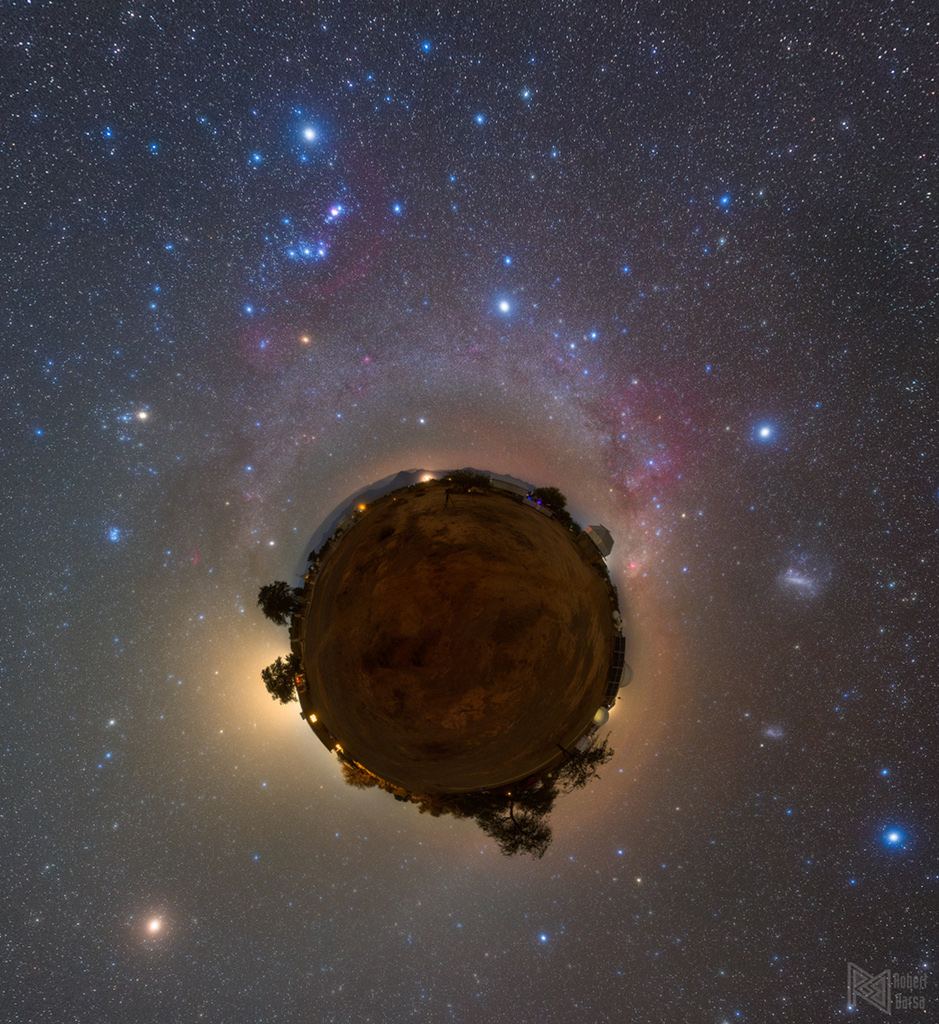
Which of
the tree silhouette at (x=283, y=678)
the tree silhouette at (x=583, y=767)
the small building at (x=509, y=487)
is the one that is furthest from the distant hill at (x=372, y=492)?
the tree silhouette at (x=583, y=767)

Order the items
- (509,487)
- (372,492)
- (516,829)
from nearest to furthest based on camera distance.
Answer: (516,829)
(509,487)
(372,492)

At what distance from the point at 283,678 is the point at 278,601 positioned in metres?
1.97

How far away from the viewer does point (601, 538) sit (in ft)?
39.6

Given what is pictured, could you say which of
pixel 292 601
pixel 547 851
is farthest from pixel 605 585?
pixel 292 601

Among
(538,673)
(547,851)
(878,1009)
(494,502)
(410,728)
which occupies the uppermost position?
(494,502)

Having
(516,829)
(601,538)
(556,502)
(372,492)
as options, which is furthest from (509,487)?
(516,829)

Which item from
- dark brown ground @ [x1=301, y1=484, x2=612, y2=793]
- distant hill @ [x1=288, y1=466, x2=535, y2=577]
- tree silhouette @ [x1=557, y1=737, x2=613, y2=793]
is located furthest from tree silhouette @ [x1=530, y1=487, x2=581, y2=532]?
tree silhouette @ [x1=557, y1=737, x2=613, y2=793]

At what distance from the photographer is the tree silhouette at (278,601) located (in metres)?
11.8

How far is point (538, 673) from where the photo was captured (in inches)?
364

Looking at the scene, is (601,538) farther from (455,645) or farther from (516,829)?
(516,829)

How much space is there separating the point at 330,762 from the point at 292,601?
440cm

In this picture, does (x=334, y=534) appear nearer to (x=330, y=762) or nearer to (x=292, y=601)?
(x=292, y=601)

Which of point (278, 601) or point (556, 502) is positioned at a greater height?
point (556, 502)

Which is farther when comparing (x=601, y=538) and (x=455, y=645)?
(x=601, y=538)
